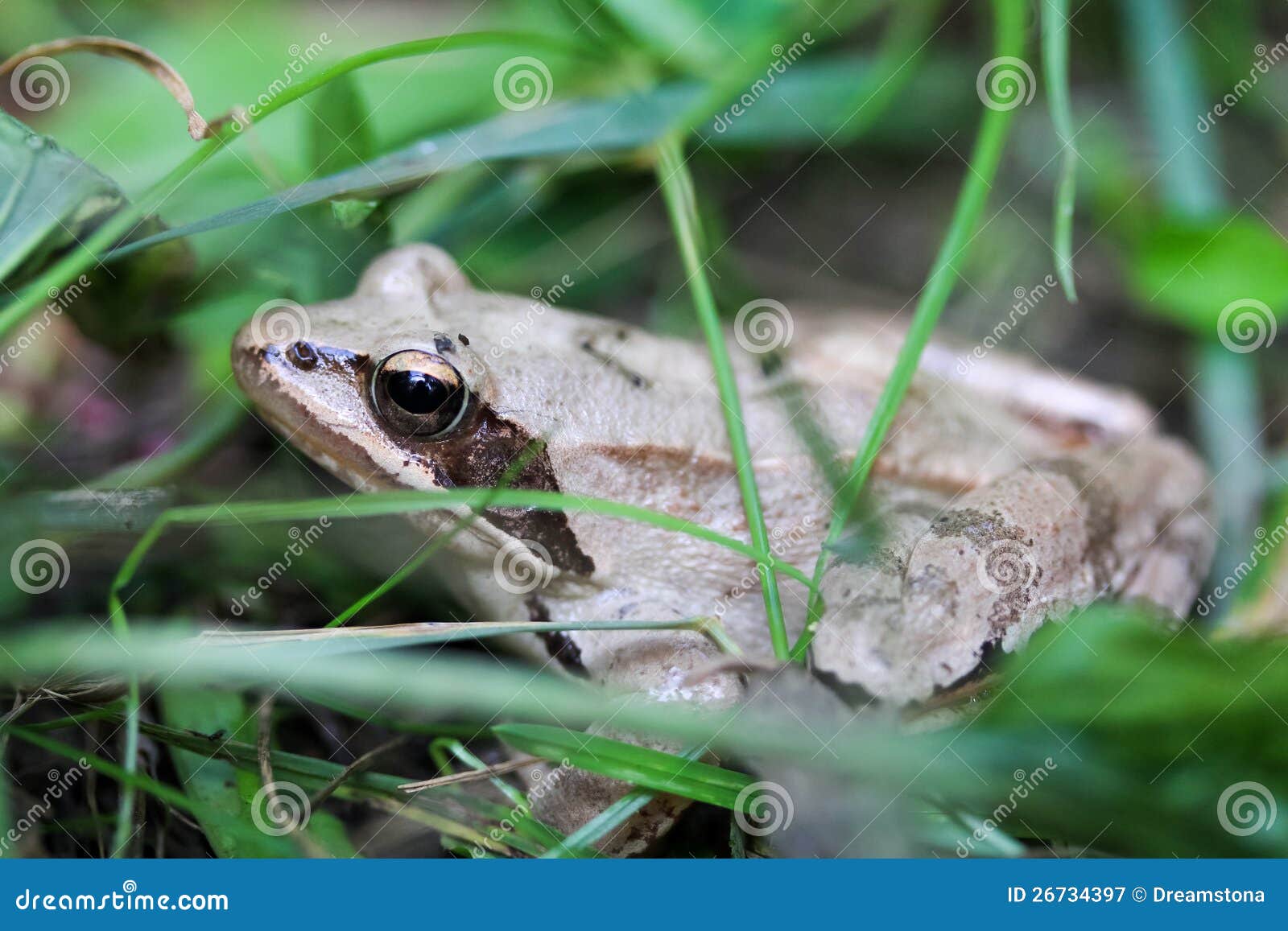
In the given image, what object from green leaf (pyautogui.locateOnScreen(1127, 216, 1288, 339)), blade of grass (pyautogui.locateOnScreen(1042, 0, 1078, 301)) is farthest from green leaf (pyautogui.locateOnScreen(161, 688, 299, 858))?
green leaf (pyautogui.locateOnScreen(1127, 216, 1288, 339))

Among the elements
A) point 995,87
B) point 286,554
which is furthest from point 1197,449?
point 286,554

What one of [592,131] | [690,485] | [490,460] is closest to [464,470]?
[490,460]

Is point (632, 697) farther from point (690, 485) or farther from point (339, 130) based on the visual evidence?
point (339, 130)

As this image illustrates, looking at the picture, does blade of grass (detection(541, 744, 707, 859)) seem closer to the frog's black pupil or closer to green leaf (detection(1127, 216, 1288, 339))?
the frog's black pupil

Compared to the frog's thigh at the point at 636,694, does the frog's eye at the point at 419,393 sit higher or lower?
higher

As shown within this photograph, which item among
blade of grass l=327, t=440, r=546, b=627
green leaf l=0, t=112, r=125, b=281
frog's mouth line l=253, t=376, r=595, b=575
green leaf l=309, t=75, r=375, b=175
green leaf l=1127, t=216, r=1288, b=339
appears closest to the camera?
blade of grass l=327, t=440, r=546, b=627

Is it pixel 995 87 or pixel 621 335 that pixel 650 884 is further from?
pixel 995 87

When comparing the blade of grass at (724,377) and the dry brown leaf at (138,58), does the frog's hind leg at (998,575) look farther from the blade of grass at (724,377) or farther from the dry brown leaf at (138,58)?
the dry brown leaf at (138,58)

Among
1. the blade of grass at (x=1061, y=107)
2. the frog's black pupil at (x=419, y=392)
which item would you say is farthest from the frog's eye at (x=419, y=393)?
the blade of grass at (x=1061, y=107)
